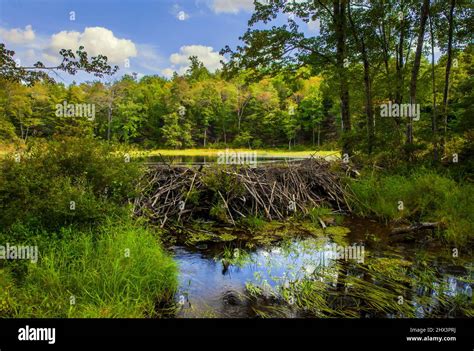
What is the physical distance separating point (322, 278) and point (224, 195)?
4.04 meters

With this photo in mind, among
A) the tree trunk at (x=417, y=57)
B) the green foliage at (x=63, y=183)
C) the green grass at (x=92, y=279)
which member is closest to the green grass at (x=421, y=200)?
the tree trunk at (x=417, y=57)

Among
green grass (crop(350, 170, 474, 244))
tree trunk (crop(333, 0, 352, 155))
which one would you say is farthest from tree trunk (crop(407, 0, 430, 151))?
tree trunk (crop(333, 0, 352, 155))

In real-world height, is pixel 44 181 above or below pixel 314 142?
below

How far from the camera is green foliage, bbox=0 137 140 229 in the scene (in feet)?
16.0

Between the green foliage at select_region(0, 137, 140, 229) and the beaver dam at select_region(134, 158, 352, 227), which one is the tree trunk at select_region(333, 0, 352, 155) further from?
the green foliage at select_region(0, 137, 140, 229)

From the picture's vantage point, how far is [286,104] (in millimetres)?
50906

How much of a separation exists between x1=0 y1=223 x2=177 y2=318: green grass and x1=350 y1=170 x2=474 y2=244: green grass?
5873 millimetres

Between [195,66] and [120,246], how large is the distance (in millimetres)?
77797

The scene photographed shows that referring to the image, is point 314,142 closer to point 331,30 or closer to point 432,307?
point 331,30

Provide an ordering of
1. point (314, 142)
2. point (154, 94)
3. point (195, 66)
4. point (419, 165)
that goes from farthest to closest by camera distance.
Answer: point (195, 66) < point (154, 94) < point (314, 142) < point (419, 165)

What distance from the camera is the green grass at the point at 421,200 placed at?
23.0ft

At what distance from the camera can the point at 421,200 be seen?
8.26 metres

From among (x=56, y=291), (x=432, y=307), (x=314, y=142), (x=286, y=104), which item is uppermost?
(x=286, y=104)

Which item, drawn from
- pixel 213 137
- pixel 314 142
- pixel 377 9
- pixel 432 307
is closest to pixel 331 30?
pixel 377 9
